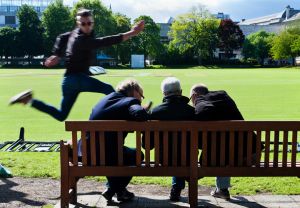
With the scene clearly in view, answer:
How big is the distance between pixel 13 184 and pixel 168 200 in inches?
89.2

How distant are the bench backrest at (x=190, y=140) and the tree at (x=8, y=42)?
94.3m

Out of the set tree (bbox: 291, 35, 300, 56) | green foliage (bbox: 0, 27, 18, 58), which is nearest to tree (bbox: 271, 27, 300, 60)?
tree (bbox: 291, 35, 300, 56)

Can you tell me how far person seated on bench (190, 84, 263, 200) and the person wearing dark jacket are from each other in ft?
3.86

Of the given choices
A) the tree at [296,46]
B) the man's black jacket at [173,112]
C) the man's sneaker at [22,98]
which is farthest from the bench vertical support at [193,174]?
the tree at [296,46]

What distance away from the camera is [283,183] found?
6.37m

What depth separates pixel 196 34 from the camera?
106375 millimetres

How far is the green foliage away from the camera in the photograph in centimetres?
9525

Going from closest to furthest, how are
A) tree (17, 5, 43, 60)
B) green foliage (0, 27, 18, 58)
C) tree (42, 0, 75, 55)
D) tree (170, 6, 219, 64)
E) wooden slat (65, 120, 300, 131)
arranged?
1. wooden slat (65, 120, 300, 131)
2. tree (17, 5, 43, 60)
3. tree (42, 0, 75, 55)
4. green foliage (0, 27, 18, 58)
5. tree (170, 6, 219, 64)

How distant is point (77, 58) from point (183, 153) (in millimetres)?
2073

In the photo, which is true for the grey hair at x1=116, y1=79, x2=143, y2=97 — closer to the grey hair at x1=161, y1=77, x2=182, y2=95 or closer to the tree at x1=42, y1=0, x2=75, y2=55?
the grey hair at x1=161, y1=77, x2=182, y2=95

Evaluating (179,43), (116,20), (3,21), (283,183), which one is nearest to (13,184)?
(283,183)

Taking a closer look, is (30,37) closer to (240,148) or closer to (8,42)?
(8,42)

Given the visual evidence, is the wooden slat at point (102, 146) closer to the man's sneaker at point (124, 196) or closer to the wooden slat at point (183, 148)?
the man's sneaker at point (124, 196)

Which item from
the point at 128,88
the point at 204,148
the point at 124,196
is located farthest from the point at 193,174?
the point at 128,88
